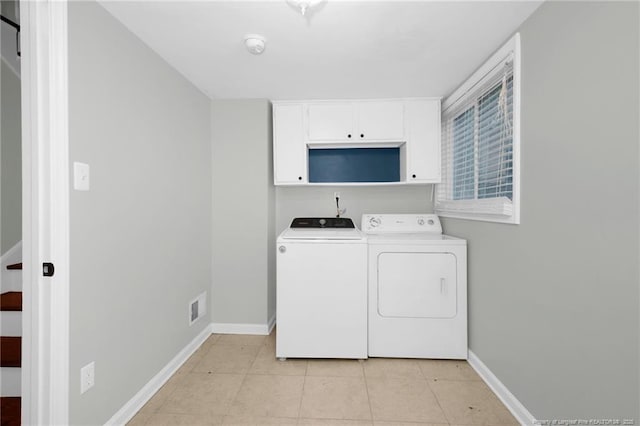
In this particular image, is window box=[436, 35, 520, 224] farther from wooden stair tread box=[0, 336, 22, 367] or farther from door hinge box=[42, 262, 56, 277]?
wooden stair tread box=[0, 336, 22, 367]

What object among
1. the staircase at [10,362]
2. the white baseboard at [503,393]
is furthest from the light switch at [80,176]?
the white baseboard at [503,393]

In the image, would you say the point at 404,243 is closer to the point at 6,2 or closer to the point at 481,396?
the point at 481,396

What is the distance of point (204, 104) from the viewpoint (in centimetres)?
256

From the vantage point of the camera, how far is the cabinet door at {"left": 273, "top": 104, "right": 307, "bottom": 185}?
2666 mm

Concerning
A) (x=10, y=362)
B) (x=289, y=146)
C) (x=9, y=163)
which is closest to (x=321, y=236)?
(x=289, y=146)

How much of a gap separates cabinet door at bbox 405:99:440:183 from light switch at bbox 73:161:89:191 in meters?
2.31

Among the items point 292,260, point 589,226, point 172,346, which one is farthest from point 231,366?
point 589,226

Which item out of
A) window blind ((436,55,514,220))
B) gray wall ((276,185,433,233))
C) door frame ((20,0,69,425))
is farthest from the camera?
gray wall ((276,185,433,233))

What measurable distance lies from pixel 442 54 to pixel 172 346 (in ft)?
9.03

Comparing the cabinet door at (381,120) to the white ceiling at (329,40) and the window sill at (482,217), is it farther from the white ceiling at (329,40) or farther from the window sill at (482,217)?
the window sill at (482,217)

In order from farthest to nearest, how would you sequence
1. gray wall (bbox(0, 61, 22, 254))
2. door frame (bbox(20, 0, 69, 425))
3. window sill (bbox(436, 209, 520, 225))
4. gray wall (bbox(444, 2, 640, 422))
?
gray wall (bbox(0, 61, 22, 254)) < window sill (bbox(436, 209, 520, 225)) < door frame (bbox(20, 0, 69, 425)) < gray wall (bbox(444, 2, 640, 422))

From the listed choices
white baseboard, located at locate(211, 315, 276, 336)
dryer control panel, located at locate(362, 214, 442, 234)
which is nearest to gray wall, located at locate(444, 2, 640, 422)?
dryer control panel, located at locate(362, 214, 442, 234)

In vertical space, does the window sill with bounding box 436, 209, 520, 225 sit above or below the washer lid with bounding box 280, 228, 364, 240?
above

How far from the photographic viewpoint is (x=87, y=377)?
1363mm
